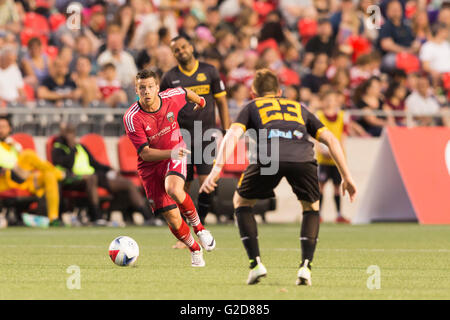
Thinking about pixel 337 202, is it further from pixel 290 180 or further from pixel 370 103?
pixel 290 180

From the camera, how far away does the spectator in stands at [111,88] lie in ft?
63.1

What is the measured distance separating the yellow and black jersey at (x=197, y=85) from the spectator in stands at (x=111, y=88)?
636cm

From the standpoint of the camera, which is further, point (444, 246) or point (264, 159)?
point (444, 246)

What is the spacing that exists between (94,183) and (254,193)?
31.8 feet

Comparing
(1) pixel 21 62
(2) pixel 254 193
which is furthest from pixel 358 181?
(2) pixel 254 193

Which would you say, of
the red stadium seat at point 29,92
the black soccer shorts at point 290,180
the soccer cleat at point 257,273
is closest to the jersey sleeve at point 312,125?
the black soccer shorts at point 290,180

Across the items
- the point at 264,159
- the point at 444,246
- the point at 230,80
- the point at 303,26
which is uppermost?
the point at 303,26

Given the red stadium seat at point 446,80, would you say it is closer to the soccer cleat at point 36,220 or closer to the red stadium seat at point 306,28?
the red stadium seat at point 306,28

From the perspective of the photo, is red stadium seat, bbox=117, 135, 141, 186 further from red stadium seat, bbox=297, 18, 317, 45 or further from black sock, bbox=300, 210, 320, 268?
black sock, bbox=300, 210, 320, 268

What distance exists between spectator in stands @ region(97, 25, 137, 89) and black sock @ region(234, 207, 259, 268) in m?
11.6

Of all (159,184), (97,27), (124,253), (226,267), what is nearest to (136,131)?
(159,184)

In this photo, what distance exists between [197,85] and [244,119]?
4.54 meters

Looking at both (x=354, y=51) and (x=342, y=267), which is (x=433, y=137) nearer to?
(x=354, y=51)

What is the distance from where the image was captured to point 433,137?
18.2m
